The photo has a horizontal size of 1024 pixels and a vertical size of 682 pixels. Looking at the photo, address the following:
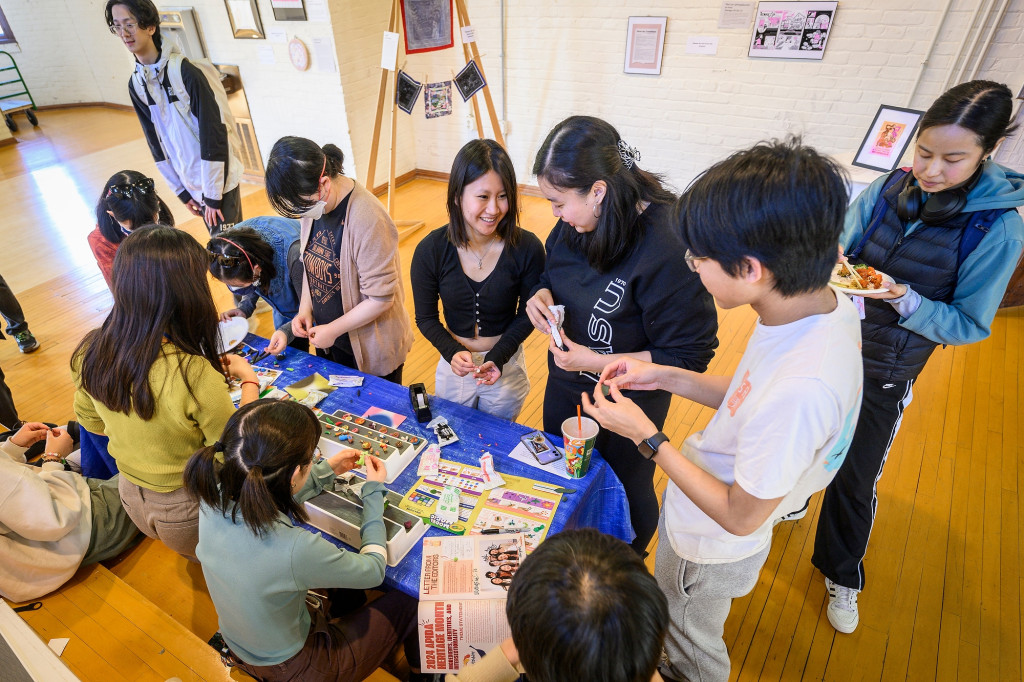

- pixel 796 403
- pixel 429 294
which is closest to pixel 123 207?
pixel 429 294

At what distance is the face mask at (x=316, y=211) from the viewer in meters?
2.05

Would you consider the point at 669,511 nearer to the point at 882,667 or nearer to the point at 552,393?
the point at 552,393

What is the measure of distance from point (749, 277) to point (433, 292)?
1.41 metres

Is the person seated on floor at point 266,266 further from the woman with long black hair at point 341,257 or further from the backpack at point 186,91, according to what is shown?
the backpack at point 186,91

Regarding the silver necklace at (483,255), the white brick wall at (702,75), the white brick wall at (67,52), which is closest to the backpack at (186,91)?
the silver necklace at (483,255)

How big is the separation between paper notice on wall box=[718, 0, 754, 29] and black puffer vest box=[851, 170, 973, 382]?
11.3ft

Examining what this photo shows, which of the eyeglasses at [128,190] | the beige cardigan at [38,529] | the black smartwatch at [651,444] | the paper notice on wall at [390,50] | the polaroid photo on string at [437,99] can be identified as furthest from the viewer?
the polaroid photo on string at [437,99]

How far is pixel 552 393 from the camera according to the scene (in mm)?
2102

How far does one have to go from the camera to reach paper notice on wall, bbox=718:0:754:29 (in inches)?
171

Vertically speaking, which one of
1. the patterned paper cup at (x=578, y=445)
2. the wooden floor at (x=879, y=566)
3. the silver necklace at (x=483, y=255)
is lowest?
the wooden floor at (x=879, y=566)

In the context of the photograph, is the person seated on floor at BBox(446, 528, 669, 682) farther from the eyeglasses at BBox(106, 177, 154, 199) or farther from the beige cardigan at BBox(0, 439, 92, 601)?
the eyeglasses at BBox(106, 177, 154, 199)

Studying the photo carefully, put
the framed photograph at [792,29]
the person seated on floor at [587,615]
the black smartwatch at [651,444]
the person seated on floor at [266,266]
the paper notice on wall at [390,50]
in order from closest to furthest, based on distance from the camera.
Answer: the person seated on floor at [587,615] < the black smartwatch at [651,444] < the person seated on floor at [266,266] < the framed photograph at [792,29] < the paper notice on wall at [390,50]

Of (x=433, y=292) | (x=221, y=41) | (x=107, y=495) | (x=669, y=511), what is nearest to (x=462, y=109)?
(x=221, y=41)

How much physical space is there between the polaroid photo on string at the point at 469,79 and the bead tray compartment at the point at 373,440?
369cm
